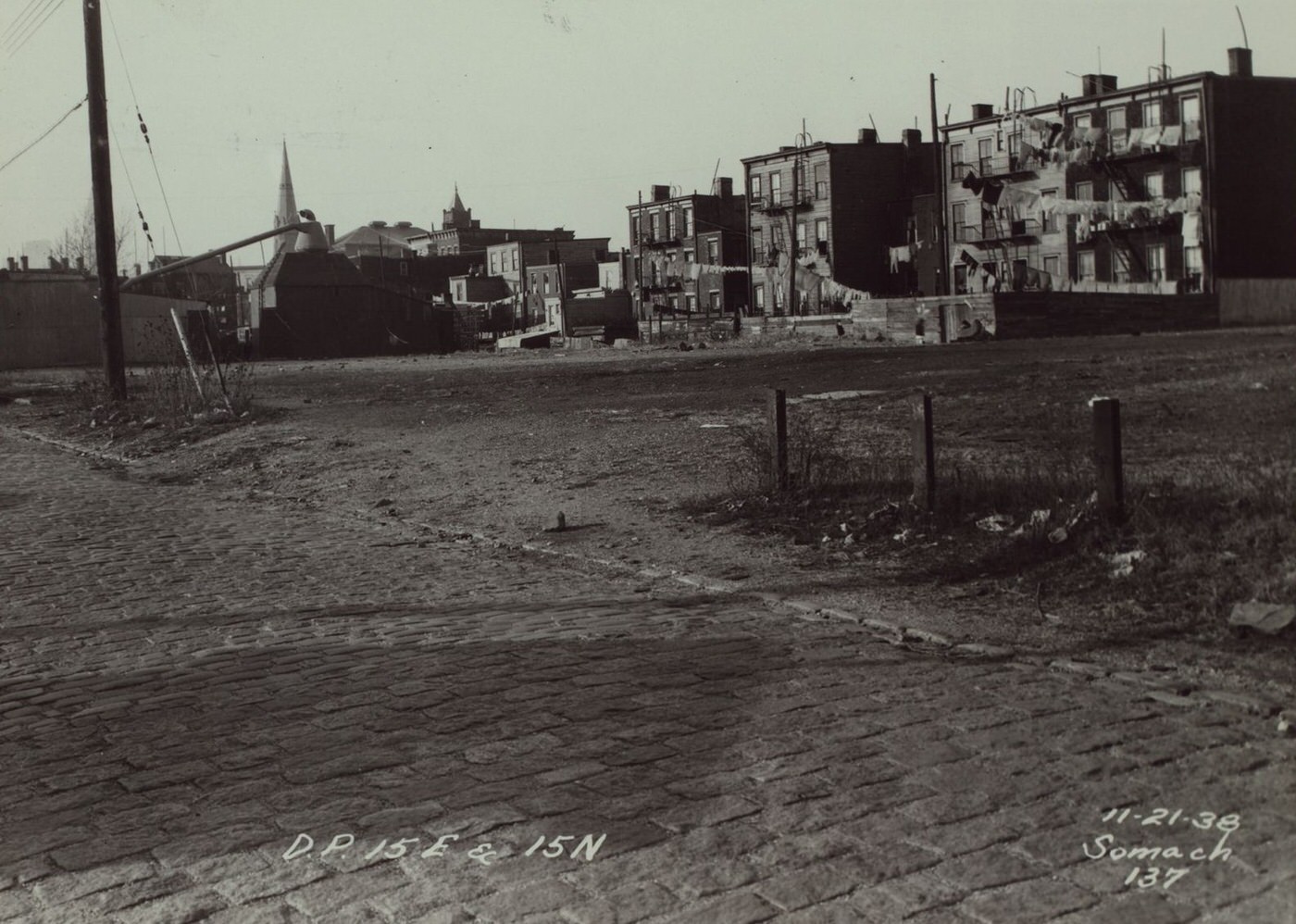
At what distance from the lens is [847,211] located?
7012 centimetres

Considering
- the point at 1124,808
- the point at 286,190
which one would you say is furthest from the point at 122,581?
the point at 286,190

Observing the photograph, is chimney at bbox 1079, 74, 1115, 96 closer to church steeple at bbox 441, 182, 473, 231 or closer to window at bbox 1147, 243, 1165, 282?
window at bbox 1147, 243, 1165, 282

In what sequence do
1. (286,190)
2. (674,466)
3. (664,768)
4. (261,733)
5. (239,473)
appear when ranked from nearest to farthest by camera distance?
(664,768)
(261,733)
(674,466)
(239,473)
(286,190)

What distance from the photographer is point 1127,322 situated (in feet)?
136

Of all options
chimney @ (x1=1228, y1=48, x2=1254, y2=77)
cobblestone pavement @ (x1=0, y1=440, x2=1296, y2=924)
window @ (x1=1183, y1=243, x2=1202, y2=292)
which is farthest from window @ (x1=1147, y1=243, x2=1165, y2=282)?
cobblestone pavement @ (x1=0, y1=440, x2=1296, y2=924)

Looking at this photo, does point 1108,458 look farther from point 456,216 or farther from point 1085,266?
point 456,216

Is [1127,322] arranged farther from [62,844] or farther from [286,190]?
[286,190]

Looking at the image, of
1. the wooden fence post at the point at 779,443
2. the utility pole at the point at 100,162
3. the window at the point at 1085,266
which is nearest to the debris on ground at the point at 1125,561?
the wooden fence post at the point at 779,443

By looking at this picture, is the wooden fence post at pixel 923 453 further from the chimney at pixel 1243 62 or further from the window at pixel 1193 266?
the window at pixel 1193 266

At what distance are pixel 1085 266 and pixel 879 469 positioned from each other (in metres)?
51.1

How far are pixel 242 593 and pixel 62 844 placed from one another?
4.09 meters

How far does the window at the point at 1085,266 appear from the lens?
56.5 m

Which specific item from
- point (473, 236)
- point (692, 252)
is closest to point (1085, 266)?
point (692, 252)

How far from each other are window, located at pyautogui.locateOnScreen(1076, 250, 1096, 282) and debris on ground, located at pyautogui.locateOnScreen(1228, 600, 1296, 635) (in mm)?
53697
